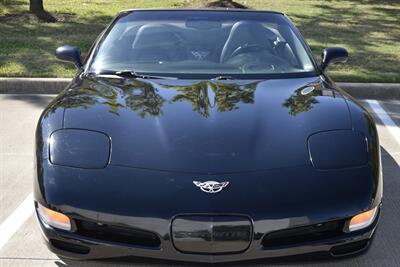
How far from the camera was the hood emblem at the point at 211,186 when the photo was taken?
8.17 feet

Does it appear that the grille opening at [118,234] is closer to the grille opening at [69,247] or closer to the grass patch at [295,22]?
the grille opening at [69,247]

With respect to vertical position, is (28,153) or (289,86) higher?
(289,86)

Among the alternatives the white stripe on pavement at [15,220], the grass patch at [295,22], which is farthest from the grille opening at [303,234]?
the grass patch at [295,22]

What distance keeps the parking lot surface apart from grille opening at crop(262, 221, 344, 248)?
9 centimetres

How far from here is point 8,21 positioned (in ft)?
35.2

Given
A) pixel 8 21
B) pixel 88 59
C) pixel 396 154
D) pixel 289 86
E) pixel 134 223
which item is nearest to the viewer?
pixel 134 223

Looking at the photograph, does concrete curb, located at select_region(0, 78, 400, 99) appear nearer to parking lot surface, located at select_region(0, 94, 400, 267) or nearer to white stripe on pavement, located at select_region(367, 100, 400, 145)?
white stripe on pavement, located at select_region(367, 100, 400, 145)

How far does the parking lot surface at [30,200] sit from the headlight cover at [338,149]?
0.48 m

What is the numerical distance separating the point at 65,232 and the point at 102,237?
0.19 m

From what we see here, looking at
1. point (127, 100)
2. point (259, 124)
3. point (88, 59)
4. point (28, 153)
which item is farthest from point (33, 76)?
point (259, 124)

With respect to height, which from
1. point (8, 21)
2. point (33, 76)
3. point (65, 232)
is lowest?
point (8, 21)

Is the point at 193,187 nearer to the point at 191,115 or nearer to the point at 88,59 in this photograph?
the point at 191,115

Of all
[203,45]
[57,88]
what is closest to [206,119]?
[203,45]

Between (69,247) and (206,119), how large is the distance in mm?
984
